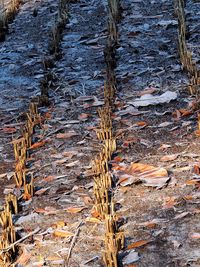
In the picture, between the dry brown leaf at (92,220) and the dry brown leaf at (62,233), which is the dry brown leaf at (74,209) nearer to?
the dry brown leaf at (92,220)

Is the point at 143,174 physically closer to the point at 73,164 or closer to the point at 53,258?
the point at 73,164

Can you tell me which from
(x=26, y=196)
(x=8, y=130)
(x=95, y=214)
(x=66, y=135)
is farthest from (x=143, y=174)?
(x=8, y=130)

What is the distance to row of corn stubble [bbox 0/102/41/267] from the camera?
11.8ft

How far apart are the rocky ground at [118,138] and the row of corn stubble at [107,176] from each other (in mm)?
69

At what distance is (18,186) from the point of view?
4590 millimetres

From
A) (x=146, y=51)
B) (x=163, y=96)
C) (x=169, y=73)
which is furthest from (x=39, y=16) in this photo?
(x=163, y=96)

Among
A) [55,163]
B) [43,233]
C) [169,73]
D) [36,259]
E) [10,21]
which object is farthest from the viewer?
[10,21]

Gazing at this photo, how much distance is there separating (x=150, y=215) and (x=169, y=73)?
322cm

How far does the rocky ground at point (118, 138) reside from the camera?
3682 mm

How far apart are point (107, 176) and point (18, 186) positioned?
760 millimetres

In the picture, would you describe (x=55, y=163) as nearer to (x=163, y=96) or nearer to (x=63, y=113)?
(x=63, y=113)

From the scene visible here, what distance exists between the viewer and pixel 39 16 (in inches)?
388

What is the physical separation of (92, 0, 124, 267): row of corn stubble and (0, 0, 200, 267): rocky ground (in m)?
0.07

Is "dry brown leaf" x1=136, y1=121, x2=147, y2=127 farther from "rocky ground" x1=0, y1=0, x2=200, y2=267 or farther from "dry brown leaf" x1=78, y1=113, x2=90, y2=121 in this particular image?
"dry brown leaf" x1=78, y1=113, x2=90, y2=121
